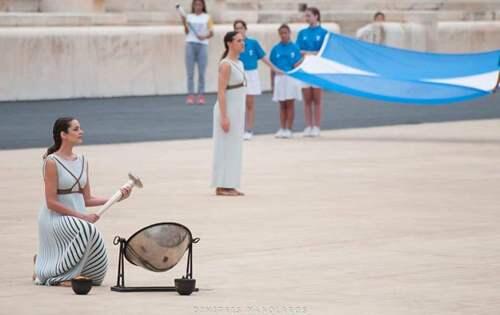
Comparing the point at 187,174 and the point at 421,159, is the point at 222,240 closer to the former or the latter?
the point at 187,174

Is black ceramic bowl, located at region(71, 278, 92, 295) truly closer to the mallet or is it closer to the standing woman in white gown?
the mallet

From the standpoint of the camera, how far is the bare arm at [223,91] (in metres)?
16.5

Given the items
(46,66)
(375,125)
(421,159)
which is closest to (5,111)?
(46,66)

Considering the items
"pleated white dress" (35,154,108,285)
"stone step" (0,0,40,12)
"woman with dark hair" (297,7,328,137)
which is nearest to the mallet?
"pleated white dress" (35,154,108,285)

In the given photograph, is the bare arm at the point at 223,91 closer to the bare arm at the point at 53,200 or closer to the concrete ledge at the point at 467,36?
the bare arm at the point at 53,200

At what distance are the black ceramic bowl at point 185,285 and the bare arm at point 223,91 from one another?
6.27m

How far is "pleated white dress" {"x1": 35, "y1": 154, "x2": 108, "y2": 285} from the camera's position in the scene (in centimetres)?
1067

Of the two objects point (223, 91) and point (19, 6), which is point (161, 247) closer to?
point (223, 91)

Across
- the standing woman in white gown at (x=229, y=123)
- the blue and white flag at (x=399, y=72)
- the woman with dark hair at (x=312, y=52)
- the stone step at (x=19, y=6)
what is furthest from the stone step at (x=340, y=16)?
the standing woman in white gown at (x=229, y=123)

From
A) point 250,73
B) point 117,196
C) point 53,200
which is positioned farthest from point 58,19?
point 117,196

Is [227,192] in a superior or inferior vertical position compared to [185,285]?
inferior

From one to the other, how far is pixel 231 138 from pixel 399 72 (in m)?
9.86

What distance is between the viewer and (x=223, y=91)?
16578 millimetres

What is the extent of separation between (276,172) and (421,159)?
2.47 metres
